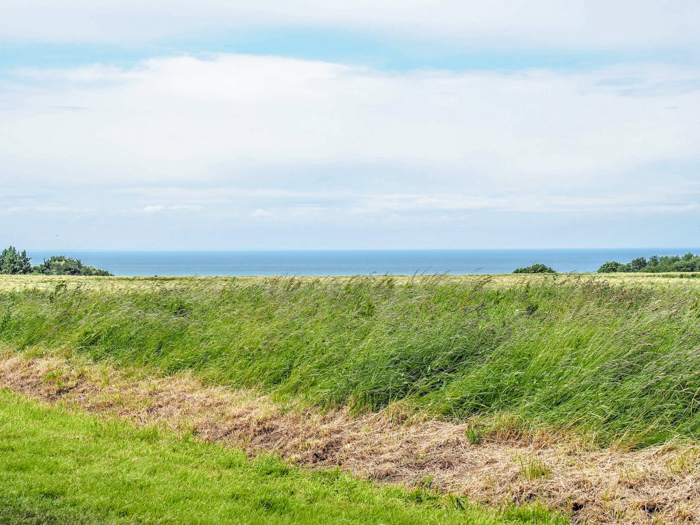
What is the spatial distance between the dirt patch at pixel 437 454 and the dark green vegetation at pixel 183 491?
0.32 meters

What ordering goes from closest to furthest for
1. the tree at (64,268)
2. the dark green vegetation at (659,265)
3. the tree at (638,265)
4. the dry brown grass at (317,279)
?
the dry brown grass at (317,279), the dark green vegetation at (659,265), the tree at (638,265), the tree at (64,268)

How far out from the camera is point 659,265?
30.8m

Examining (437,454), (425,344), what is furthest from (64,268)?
(437,454)

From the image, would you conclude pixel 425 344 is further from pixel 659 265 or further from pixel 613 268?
pixel 659 265

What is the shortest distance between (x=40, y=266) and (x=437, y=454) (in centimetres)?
3608

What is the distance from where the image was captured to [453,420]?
700cm

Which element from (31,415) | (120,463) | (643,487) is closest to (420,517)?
(643,487)

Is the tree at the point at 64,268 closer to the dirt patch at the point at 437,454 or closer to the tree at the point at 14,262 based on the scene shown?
the tree at the point at 14,262

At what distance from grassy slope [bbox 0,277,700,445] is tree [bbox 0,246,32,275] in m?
25.0

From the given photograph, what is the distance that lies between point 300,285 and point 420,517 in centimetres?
905

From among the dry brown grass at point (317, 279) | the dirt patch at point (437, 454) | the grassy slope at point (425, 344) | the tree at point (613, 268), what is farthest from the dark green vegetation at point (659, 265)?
the dirt patch at point (437, 454)

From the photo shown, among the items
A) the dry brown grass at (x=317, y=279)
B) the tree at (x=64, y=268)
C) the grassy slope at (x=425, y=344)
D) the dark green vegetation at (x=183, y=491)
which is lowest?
the dark green vegetation at (x=183, y=491)

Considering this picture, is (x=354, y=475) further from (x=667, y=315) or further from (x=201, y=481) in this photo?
(x=667, y=315)

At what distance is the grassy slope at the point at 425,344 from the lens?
22.1 feet
